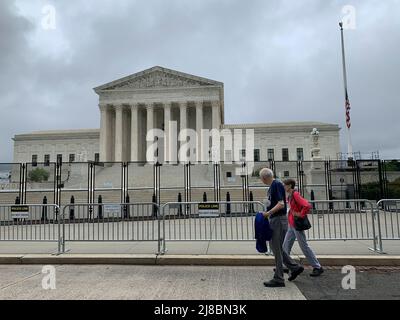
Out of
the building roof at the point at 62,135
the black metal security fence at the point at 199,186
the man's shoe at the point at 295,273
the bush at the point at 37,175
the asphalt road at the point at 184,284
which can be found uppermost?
the building roof at the point at 62,135

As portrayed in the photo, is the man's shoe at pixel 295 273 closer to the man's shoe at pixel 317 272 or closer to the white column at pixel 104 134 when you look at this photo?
the man's shoe at pixel 317 272

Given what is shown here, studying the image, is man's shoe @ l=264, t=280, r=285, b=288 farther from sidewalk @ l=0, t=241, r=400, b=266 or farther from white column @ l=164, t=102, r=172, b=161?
white column @ l=164, t=102, r=172, b=161

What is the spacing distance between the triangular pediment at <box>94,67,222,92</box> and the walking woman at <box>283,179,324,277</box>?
218 ft

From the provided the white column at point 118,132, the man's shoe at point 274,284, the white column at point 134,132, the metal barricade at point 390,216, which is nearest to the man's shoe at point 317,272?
the man's shoe at point 274,284

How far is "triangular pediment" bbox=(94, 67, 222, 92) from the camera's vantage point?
71.9 metres

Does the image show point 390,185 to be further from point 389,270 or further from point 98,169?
point 98,169

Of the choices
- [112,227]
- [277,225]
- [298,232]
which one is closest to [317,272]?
[298,232]

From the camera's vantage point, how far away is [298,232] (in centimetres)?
689

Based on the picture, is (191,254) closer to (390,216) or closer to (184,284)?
(184,284)

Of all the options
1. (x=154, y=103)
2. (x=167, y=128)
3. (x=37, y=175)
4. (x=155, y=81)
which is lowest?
(x=37, y=175)

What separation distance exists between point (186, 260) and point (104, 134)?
6775 centimetres

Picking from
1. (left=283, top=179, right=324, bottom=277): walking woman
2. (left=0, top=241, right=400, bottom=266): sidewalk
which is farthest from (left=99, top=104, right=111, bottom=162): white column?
(left=283, top=179, right=324, bottom=277): walking woman

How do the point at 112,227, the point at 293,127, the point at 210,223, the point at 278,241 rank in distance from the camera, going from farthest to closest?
the point at 293,127 → the point at 112,227 → the point at 210,223 → the point at 278,241

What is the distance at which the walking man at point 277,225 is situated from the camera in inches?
246
